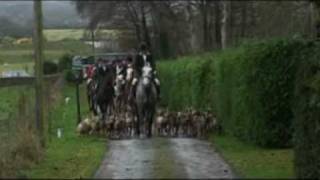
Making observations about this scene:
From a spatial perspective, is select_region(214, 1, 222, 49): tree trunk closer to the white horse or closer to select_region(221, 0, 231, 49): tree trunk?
select_region(221, 0, 231, 49): tree trunk

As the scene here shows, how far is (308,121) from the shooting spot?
15.0m

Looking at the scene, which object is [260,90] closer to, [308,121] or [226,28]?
[308,121]

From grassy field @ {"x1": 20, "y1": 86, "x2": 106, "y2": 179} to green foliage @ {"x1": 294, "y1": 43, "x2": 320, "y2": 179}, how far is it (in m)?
3.49

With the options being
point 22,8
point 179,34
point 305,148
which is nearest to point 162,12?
point 179,34

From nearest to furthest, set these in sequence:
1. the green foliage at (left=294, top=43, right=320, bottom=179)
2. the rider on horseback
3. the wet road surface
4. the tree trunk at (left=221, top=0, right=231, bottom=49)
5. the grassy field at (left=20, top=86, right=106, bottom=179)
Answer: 1. the green foliage at (left=294, top=43, right=320, bottom=179)
2. the wet road surface
3. the grassy field at (left=20, top=86, right=106, bottom=179)
4. the rider on horseback
5. the tree trunk at (left=221, top=0, right=231, bottom=49)

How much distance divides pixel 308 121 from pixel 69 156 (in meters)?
8.67

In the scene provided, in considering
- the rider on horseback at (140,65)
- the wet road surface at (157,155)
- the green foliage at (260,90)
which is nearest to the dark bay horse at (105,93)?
the rider on horseback at (140,65)

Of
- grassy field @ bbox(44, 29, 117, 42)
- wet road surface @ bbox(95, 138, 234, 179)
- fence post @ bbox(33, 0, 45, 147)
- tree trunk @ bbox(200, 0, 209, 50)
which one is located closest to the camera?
wet road surface @ bbox(95, 138, 234, 179)

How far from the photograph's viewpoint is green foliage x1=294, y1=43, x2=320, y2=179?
14500 mm

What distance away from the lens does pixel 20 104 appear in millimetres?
23250

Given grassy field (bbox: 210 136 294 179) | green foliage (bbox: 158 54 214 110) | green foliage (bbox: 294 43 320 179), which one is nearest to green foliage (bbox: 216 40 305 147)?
grassy field (bbox: 210 136 294 179)

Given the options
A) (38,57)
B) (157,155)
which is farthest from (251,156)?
(38,57)

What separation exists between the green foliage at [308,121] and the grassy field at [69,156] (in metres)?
3.49

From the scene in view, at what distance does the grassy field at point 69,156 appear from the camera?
17641 millimetres
